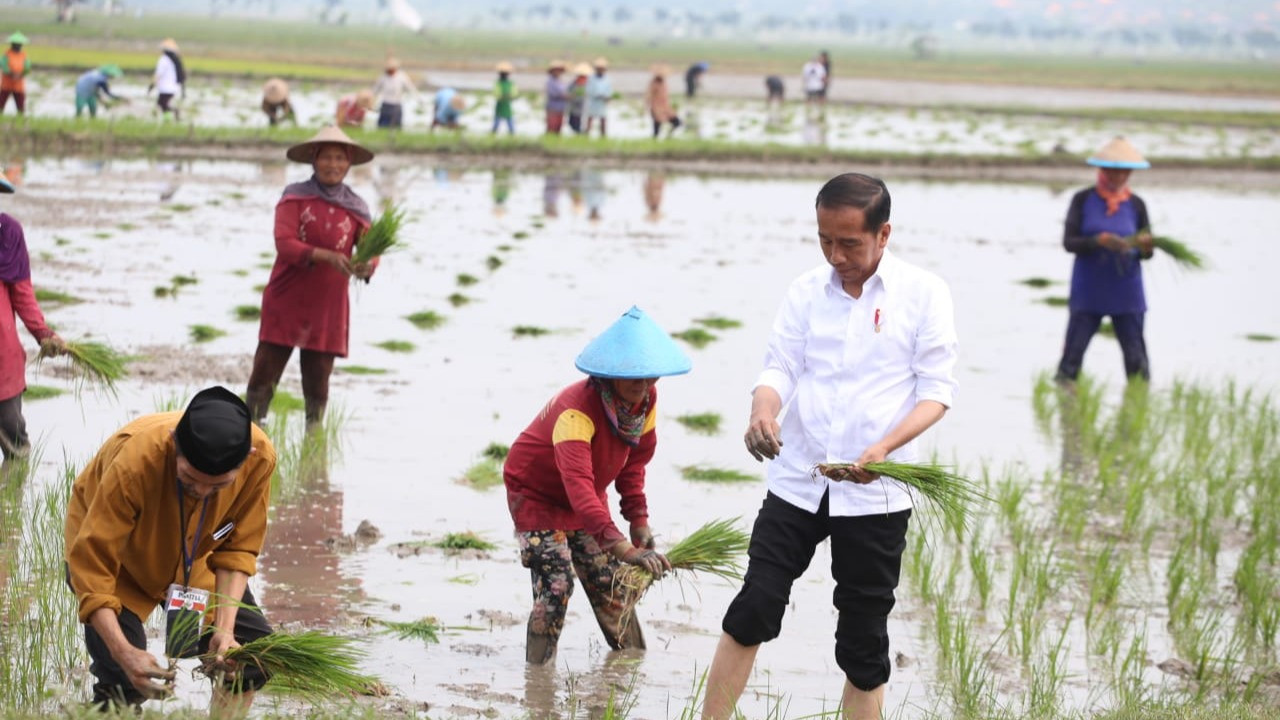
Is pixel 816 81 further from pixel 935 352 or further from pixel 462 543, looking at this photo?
pixel 935 352

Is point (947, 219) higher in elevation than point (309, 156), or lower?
lower

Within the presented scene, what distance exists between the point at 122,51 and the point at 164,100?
70.9 feet

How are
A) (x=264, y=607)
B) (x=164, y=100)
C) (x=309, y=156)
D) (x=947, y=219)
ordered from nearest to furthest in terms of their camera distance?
(x=264, y=607), (x=309, y=156), (x=947, y=219), (x=164, y=100)

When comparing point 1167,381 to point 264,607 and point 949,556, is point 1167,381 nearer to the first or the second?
point 949,556

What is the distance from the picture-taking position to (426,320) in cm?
970

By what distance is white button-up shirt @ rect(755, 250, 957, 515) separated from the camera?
363 centimetres

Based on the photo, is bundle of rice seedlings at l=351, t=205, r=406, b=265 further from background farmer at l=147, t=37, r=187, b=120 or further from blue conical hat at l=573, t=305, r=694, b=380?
background farmer at l=147, t=37, r=187, b=120

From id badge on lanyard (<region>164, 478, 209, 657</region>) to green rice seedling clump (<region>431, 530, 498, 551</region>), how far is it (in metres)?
2.09

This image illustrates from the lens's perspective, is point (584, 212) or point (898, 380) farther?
point (584, 212)

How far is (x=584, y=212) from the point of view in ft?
52.3

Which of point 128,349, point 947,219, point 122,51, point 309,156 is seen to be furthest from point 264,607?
point 122,51

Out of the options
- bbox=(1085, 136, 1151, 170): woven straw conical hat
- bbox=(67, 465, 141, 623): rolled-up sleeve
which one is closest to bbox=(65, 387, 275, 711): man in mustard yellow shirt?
bbox=(67, 465, 141, 623): rolled-up sleeve

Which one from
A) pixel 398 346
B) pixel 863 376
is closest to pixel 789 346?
pixel 863 376

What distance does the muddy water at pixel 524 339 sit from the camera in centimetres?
474
